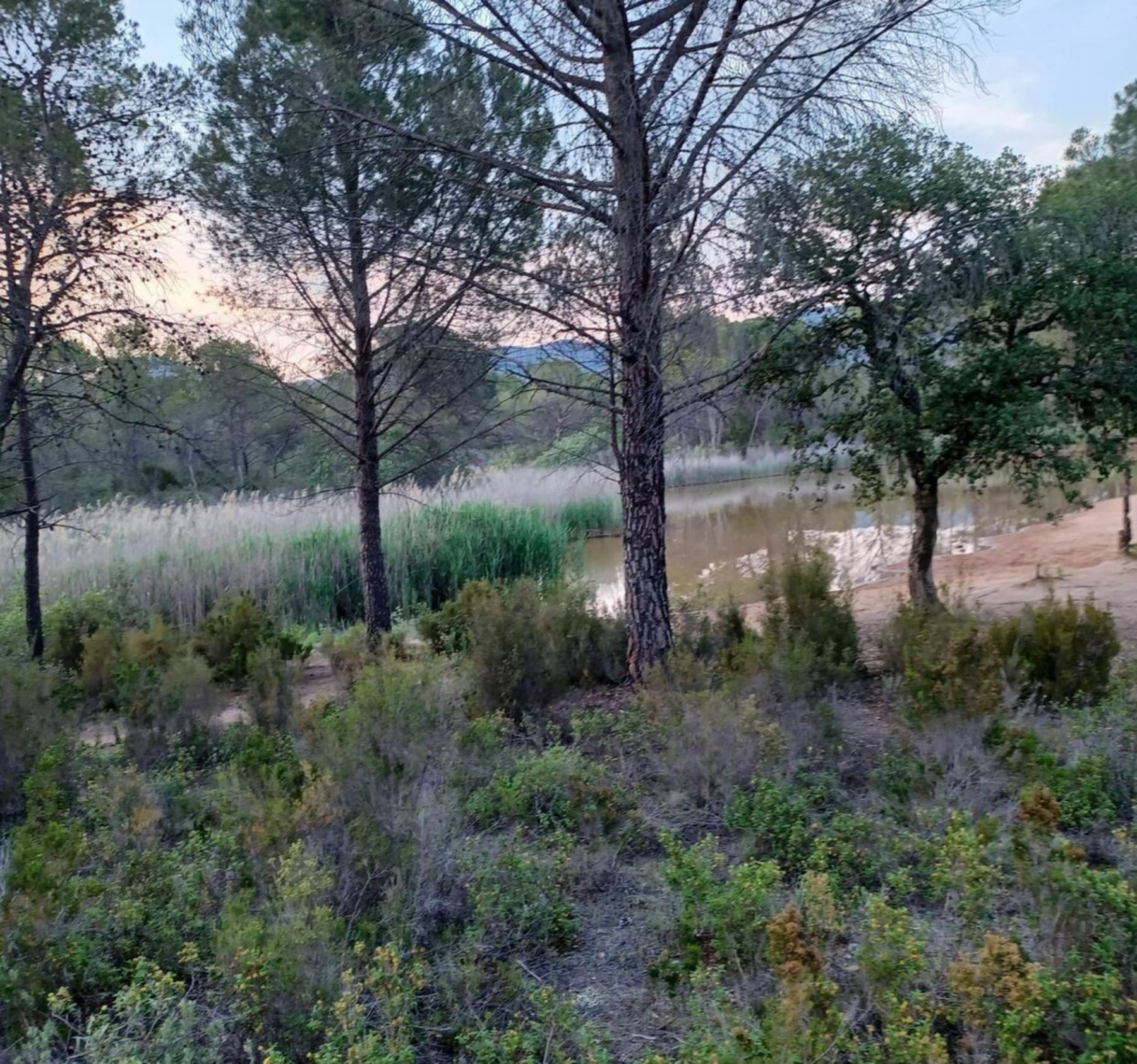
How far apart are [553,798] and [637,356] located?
10.4ft

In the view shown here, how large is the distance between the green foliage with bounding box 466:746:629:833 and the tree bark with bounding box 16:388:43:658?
549 cm

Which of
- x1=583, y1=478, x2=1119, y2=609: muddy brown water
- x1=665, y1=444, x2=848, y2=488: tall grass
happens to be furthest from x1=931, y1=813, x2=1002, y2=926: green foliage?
x1=665, y1=444, x2=848, y2=488: tall grass

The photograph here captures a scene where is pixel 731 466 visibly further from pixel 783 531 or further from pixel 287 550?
pixel 287 550

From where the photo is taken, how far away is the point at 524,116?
7.28 m

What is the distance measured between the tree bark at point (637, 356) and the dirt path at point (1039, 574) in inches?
A: 92.8

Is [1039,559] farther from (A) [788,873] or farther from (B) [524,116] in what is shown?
(A) [788,873]

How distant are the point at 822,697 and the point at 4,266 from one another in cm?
634

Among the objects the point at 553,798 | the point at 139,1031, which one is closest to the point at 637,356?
the point at 553,798

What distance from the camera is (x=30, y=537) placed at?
29.6ft

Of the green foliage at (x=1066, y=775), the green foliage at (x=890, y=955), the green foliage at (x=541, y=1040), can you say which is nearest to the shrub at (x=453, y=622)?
the green foliage at (x=1066, y=775)

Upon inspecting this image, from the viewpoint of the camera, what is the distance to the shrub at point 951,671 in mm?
4996

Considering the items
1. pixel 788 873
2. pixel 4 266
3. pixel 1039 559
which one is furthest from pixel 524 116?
pixel 1039 559

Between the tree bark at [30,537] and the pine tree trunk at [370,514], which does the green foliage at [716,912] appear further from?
the tree bark at [30,537]

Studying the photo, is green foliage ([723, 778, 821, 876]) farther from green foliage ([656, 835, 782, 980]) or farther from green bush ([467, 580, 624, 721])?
green bush ([467, 580, 624, 721])
